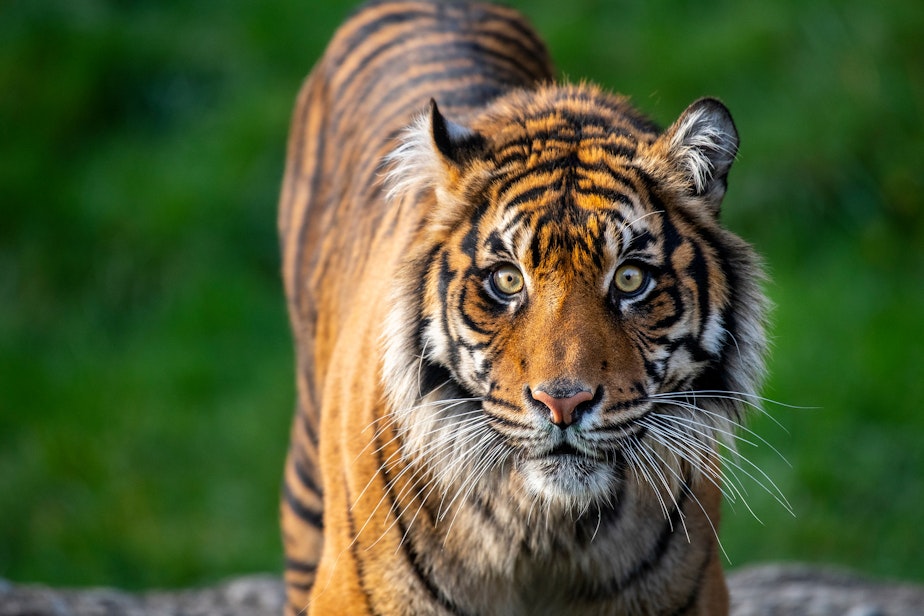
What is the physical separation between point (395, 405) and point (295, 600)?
1237mm

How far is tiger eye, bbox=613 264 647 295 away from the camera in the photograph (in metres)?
2.40

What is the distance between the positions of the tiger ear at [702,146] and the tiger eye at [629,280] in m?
0.23

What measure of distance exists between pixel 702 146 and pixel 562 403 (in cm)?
63

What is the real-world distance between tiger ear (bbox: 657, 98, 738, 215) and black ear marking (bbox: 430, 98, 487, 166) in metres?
0.36

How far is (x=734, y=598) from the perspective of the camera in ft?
13.8

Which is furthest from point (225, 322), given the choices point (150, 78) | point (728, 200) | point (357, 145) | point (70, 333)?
point (357, 145)

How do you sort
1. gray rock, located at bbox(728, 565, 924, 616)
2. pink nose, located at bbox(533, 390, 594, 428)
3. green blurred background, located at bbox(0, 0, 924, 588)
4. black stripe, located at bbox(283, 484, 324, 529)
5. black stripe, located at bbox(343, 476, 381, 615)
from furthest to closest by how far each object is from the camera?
green blurred background, located at bbox(0, 0, 924, 588), gray rock, located at bbox(728, 565, 924, 616), black stripe, located at bbox(283, 484, 324, 529), black stripe, located at bbox(343, 476, 381, 615), pink nose, located at bbox(533, 390, 594, 428)

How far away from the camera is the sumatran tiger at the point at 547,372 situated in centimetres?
236

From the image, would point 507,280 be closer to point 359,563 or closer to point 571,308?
point 571,308

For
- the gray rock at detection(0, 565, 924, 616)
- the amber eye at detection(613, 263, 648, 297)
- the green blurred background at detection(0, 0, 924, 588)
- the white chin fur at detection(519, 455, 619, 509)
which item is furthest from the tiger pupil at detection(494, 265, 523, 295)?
the green blurred background at detection(0, 0, 924, 588)

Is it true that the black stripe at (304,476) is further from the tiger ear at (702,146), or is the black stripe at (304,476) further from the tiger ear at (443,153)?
the tiger ear at (702,146)

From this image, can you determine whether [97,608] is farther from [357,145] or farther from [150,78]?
[150,78]

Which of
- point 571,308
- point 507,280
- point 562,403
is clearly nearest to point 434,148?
point 507,280

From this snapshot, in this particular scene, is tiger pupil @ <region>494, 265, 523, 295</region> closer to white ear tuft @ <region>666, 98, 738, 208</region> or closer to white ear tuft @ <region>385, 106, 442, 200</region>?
white ear tuft @ <region>385, 106, 442, 200</region>
